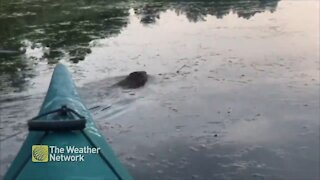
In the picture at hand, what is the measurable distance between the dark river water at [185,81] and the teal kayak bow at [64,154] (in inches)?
86.2

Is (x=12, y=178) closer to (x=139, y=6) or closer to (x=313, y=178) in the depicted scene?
(x=313, y=178)

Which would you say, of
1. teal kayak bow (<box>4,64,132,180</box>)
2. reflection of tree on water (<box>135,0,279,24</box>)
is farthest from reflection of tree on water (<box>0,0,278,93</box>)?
teal kayak bow (<box>4,64,132,180</box>)

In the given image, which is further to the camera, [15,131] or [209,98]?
[209,98]

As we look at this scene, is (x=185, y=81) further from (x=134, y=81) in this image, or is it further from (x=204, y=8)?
(x=204, y=8)

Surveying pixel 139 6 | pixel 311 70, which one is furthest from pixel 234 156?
pixel 139 6

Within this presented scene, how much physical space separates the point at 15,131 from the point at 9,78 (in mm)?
3121

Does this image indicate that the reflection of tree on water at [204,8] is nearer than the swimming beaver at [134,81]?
No

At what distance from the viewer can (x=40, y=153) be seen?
12.6 ft

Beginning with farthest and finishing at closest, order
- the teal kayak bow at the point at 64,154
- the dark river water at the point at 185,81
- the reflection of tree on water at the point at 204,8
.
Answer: the reflection of tree on water at the point at 204,8 < the dark river water at the point at 185,81 < the teal kayak bow at the point at 64,154

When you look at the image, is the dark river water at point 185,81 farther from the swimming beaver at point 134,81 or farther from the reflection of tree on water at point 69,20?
the swimming beaver at point 134,81

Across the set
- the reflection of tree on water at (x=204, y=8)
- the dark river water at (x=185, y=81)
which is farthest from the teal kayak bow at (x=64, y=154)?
the reflection of tree on water at (x=204, y=8)

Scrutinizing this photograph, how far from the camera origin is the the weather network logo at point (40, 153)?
3.80m

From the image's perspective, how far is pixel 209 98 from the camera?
8.95 metres

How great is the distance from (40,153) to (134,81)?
5870 millimetres
